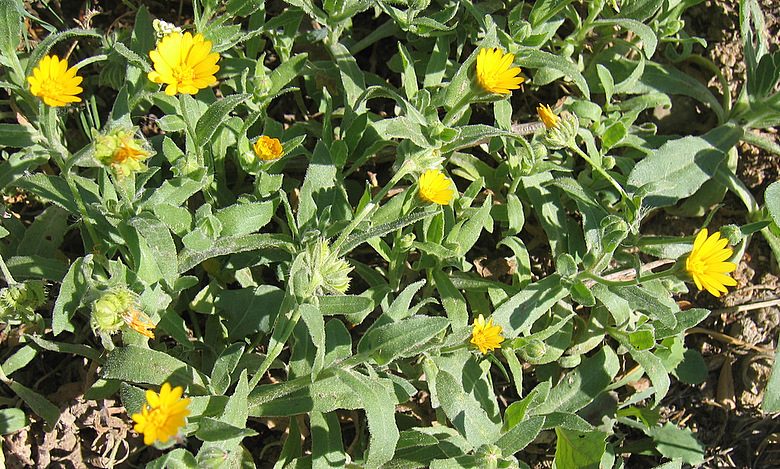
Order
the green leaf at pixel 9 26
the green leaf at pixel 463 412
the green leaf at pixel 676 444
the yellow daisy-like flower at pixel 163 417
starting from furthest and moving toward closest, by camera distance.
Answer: the green leaf at pixel 676 444 < the green leaf at pixel 463 412 < the green leaf at pixel 9 26 < the yellow daisy-like flower at pixel 163 417

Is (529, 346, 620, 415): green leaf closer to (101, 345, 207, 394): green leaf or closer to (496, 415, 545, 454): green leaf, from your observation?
(496, 415, 545, 454): green leaf

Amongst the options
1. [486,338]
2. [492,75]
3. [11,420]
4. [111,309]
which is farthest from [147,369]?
[492,75]

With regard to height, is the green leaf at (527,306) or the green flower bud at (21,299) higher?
the green flower bud at (21,299)

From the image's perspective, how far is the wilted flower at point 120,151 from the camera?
259 cm

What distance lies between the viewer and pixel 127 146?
8.57 ft

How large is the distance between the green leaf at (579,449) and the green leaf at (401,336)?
123cm

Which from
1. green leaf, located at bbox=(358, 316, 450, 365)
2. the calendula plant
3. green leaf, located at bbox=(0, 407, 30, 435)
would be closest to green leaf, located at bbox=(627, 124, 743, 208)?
the calendula plant

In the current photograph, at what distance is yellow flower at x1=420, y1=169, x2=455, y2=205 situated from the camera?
305cm

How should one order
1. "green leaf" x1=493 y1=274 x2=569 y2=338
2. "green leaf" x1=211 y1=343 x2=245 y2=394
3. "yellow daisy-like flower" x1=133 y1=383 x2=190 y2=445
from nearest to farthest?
"yellow daisy-like flower" x1=133 y1=383 x2=190 y2=445
"green leaf" x1=211 y1=343 x2=245 y2=394
"green leaf" x1=493 y1=274 x2=569 y2=338

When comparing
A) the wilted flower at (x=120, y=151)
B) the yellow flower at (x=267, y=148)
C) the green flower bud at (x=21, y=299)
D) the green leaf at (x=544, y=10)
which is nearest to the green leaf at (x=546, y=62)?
the green leaf at (x=544, y=10)

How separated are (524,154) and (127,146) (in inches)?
84.4

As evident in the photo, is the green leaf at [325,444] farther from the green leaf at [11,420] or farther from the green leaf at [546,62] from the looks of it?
the green leaf at [546,62]

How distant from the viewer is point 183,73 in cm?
292

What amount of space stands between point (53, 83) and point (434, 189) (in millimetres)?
1736
